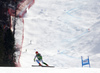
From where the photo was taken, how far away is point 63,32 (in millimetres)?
28188

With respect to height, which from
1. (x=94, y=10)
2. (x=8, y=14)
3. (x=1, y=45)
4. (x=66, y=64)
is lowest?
(x=66, y=64)

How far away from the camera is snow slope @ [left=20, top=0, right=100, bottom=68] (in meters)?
22.1

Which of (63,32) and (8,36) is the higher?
(63,32)

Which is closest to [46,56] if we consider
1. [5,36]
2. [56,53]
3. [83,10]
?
[56,53]

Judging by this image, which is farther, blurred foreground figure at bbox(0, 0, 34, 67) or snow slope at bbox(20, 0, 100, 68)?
snow slope at bbox(20, 0, 100, 68)

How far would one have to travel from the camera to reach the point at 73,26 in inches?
1156

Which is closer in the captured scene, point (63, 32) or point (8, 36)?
point (8, 36)

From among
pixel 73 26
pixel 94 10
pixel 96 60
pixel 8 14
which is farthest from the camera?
pixel 94 10

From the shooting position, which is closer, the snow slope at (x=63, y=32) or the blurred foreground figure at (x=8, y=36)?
the blurred foreground figure at (x=8, y=36)

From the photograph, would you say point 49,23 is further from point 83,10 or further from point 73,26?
point 83,10

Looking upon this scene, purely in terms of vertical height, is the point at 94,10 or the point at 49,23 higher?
the point at 94,10

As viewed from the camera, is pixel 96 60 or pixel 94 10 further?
pixel 94 10

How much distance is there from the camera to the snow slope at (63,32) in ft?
72.4

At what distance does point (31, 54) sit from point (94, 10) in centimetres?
1573
